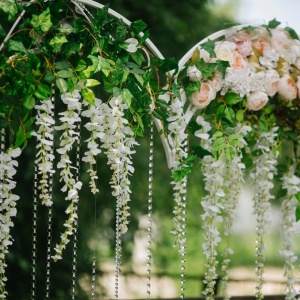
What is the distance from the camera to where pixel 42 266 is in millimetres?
4578

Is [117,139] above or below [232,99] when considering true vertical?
below

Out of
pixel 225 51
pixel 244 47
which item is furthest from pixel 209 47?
pixel 244 47

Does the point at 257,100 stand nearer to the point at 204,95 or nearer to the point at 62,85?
the point at 204,95

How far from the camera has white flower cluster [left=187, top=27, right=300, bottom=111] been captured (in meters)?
2.47

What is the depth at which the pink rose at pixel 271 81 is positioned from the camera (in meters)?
2.63

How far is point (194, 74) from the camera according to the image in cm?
243

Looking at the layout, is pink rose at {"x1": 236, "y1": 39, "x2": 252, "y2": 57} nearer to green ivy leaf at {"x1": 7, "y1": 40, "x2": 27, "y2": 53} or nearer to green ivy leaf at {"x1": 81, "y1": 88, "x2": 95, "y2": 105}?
green ivy leaf at {"x1": 81, "y1": 88, "x2": 95, "y2": 105}

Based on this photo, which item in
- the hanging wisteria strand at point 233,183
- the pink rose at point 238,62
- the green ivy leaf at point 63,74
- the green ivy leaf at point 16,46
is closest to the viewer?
the green ivy leaf at point 16,46

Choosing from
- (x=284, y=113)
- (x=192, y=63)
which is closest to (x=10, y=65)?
(x=192, y=63)

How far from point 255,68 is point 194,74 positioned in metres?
0.34

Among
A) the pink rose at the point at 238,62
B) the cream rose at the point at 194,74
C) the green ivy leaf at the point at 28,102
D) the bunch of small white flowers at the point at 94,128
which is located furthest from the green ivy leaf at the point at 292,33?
the green ivy leaf at the point at 28,102

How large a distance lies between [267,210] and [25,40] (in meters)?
1.46

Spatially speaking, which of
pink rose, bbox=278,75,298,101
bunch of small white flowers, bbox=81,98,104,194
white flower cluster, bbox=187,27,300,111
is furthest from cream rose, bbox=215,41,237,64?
bunch of small white flowers, bbox=81,98,104,194

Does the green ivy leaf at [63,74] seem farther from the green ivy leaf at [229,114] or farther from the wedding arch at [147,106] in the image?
the green ivy leaf at [229,114]
